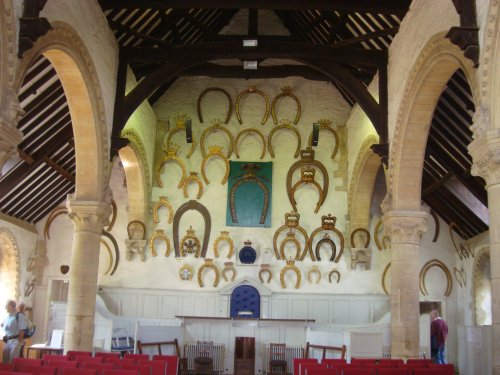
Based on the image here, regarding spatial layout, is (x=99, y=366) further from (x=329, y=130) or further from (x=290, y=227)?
(x=329, y=130)

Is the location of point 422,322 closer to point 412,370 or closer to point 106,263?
point 412,370

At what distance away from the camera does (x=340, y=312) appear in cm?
1460

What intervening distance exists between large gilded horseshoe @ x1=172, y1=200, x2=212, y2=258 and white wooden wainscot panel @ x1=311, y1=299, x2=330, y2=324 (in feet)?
9.53

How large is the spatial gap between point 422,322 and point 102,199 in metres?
6.22

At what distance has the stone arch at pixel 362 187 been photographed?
13766 mm

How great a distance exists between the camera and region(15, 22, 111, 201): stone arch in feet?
29.8

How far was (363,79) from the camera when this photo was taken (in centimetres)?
1302

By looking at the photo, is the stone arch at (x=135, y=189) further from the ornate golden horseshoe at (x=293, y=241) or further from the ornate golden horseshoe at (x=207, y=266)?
the ornate golden horseshoe at (x=293, y=241)

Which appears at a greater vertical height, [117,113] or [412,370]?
[117,113]

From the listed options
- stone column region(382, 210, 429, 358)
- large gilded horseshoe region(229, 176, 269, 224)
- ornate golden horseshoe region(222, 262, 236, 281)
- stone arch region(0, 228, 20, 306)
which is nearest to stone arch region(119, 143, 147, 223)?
large gilded horseshoe region(229, 176, 269, 224)

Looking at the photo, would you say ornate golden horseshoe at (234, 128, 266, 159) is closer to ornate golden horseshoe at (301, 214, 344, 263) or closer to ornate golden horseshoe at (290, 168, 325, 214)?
ornate golden horseshoe at (290, 168, 325, 214)

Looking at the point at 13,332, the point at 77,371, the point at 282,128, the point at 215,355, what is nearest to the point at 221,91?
the point at 282,128

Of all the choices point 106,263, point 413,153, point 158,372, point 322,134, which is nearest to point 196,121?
point 322,134

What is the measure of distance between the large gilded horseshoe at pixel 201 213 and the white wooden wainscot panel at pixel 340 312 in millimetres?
3356
